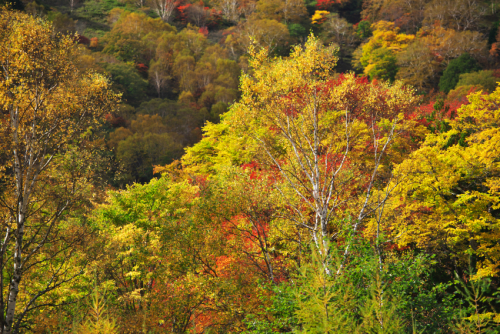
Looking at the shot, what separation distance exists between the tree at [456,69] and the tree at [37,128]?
3885 cm

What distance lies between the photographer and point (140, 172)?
38.9 m

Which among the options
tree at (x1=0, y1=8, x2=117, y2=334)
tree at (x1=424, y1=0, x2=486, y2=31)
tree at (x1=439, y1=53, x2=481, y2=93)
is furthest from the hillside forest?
tree at (x1=424, y1=0, x2=486, y2=31)

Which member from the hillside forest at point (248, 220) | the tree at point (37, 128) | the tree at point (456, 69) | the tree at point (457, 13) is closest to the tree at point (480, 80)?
the tree at point (456, 69)

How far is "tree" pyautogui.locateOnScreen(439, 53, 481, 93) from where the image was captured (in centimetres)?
3919

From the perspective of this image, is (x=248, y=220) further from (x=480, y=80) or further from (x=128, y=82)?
(x=128, y=82)

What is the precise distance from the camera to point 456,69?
130ft

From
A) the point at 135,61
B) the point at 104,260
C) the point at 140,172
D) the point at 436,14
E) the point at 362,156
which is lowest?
the point at 140,172

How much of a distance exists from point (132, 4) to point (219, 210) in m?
86.6

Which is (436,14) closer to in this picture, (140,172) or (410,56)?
(410,56)

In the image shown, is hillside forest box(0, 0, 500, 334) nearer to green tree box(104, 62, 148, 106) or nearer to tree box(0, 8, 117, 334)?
tree box(0, 8, 117, 334)

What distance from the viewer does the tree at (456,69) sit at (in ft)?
129

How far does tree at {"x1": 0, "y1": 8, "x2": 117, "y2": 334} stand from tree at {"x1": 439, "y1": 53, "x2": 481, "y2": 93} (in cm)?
3885

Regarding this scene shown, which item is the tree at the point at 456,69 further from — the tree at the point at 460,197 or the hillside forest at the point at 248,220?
the tree at the point at 460,197

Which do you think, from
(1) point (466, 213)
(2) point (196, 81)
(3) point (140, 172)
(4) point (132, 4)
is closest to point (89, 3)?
(4) point (132, 4)
